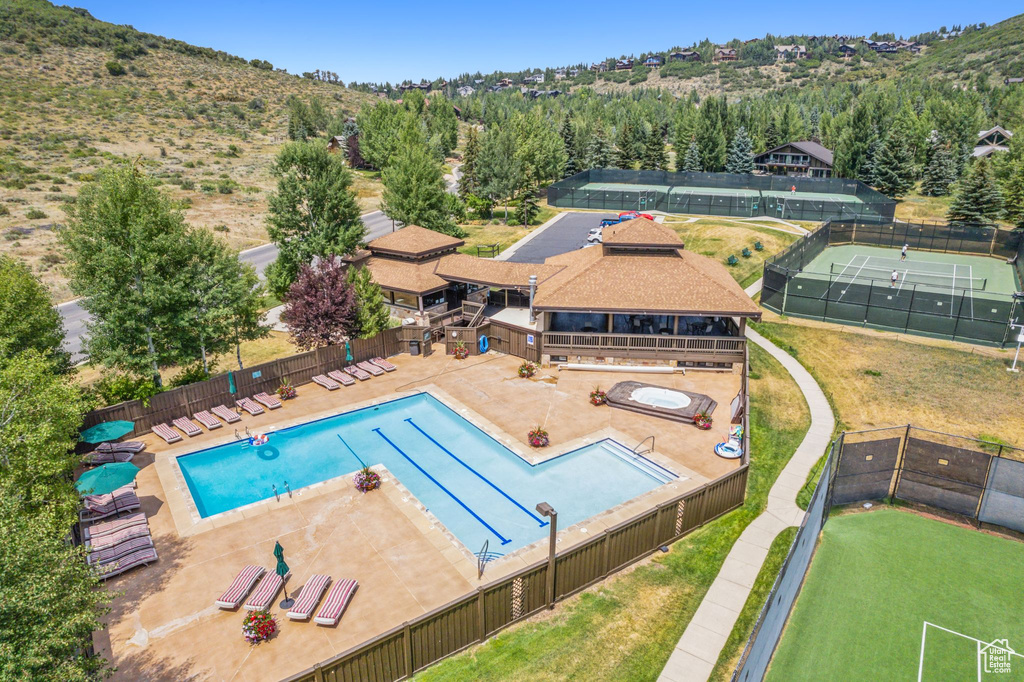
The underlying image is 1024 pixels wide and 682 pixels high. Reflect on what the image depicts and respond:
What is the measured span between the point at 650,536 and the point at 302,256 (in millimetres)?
30739

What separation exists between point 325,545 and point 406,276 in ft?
68.0

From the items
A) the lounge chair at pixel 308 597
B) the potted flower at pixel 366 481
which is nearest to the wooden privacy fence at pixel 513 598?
the lounge chair at pixel 308 597

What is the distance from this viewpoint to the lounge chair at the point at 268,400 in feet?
82.1

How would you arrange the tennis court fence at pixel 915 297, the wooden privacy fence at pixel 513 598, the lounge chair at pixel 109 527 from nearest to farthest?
the wooden privacy fence at pixel 513 598 < the lounge chair at pixel 109 527 < the tennis court fence at pixel 915 297

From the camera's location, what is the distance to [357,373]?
2798 centimetres

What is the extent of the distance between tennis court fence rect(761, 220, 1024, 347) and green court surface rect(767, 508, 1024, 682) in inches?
706

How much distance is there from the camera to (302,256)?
38.5 m

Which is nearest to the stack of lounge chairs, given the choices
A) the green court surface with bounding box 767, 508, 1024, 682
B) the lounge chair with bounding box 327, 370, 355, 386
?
the green court surface with bounding box 767, 508, 1024, 682

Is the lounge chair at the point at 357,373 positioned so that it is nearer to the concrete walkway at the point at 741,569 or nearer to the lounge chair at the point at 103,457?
the lounge chair at the point at 103,457

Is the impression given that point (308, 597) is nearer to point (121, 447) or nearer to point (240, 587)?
point (240, 587)

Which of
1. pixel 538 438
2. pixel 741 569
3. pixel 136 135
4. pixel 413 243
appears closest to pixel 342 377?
pixel 538 438

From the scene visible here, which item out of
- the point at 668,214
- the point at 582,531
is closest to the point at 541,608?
the point at 582,531

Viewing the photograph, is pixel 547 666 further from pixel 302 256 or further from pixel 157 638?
pixel 302 256

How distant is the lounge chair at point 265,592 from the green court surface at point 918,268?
38.9m
